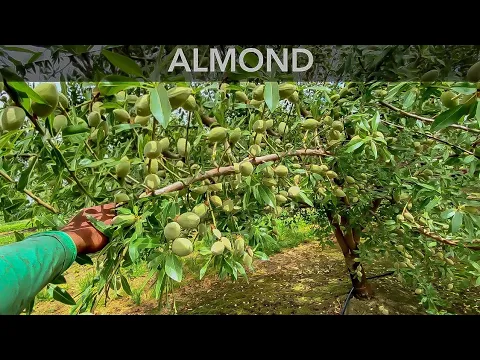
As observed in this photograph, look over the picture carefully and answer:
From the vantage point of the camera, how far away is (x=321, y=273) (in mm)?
4340

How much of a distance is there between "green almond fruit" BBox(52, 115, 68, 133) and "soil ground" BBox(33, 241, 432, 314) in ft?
8.59

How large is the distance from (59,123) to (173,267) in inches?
16.8

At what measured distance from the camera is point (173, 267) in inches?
31.0

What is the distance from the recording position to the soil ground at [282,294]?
3250 millimetres

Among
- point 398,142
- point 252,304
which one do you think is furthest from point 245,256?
point 252,304

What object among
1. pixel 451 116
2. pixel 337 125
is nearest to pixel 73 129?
pixel 451 116

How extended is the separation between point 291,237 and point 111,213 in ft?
16.4

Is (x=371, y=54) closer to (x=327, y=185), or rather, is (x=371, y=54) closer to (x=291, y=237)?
(x=327, y=185)

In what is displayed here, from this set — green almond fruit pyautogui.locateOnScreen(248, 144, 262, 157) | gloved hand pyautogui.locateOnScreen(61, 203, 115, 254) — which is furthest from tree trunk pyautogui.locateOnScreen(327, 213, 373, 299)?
gloved hand pyautogui.locateOnScreen(61, 203, 115, 254)

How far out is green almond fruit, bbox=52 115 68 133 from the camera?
0.77 m

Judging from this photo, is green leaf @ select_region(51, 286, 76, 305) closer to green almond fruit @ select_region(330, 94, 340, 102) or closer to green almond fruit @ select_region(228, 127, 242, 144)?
green almond fruit @ select_region(228, 127, 242, 144)

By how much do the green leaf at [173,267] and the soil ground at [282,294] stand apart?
7.96 feet

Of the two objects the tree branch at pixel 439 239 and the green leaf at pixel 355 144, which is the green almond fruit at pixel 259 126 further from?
the tree branch at pixel 439 239

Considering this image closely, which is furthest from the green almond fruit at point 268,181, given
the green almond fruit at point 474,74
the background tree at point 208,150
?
the green almond fruit at point 474,74
